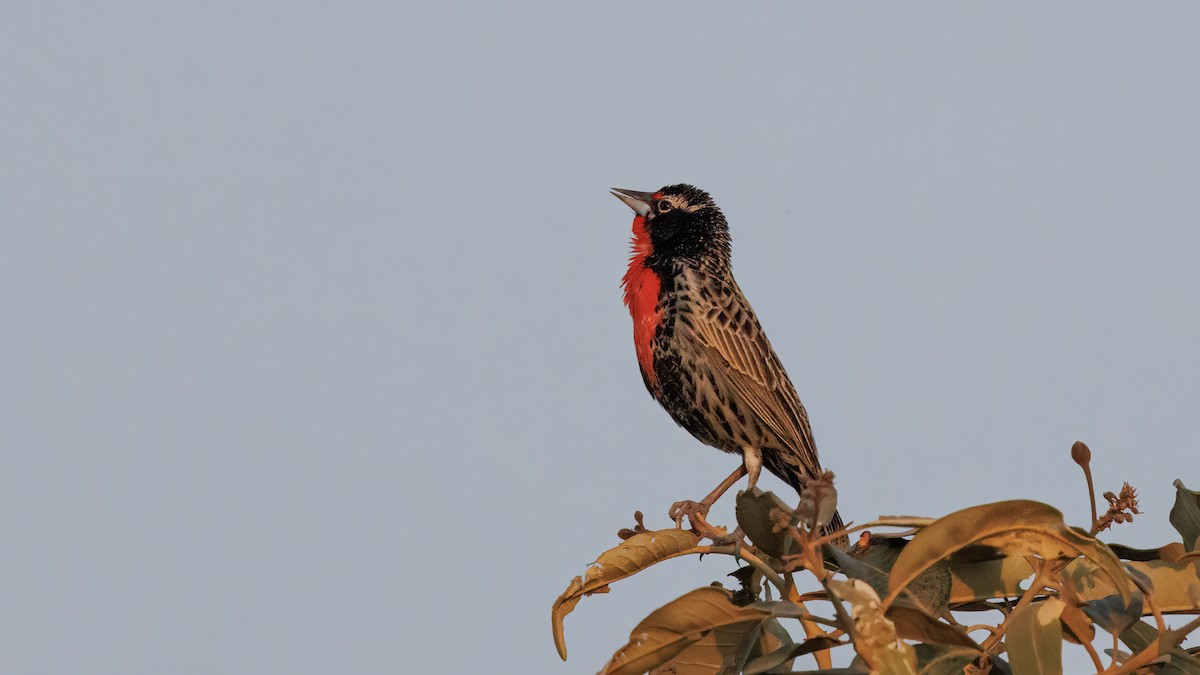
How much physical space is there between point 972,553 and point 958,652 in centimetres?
40

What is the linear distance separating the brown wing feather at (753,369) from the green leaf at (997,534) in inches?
152

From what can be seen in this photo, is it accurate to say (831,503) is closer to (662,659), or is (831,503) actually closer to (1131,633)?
(662,659)

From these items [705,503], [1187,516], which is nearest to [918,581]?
[1187,516]

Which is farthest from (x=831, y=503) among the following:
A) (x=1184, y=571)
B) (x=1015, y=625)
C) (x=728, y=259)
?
(x=728, y=259)

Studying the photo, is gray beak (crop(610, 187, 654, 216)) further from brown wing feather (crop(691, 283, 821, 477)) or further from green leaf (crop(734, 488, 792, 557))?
green leaf (crop(734, 488, 792, 557))

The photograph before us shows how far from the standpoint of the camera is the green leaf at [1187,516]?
309 cm

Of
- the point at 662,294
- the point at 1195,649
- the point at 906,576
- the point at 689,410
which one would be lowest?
the point at 1195,649

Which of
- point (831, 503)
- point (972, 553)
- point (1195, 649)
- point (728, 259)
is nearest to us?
point (831, 503)

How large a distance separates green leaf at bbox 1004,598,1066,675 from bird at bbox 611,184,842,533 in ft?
12.5

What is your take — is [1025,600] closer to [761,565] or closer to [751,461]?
[761,565]

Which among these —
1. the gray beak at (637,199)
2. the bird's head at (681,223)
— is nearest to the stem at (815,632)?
the bird's head at (681,223)

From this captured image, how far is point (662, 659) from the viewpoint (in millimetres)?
2838

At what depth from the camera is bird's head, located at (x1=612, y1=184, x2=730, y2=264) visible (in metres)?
6.95

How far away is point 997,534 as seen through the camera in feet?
8.89
